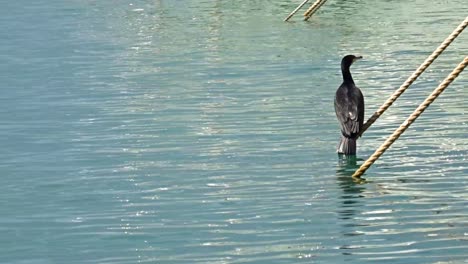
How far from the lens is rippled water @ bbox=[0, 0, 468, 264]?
16.8m

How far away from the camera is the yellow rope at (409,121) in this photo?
18.8m

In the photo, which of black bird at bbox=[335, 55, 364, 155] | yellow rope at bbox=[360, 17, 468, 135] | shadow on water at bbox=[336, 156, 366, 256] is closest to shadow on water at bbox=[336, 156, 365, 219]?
shadow on water at bbox=[336, 156, 366, 256]

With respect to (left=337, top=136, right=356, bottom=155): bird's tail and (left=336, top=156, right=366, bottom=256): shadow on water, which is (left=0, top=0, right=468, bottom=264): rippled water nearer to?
(left=336, top=156, right=366, bottom=256): shadow on water

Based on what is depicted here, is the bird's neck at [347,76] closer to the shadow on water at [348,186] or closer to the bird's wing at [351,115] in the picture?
the bird's wing at [351,115]

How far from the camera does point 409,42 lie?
3981cm

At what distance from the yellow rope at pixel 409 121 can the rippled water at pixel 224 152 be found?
11.4 inches

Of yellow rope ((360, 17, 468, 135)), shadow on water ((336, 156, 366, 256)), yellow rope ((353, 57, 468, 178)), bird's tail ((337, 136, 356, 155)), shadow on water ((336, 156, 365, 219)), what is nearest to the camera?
shadow on water ((336, 156, 366, 256))

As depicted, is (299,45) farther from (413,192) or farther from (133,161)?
(413,192)

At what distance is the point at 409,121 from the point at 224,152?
5004 mm

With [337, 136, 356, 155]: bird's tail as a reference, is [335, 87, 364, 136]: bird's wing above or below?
above

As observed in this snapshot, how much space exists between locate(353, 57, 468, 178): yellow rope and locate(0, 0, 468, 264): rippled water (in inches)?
11.4

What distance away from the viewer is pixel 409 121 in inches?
752

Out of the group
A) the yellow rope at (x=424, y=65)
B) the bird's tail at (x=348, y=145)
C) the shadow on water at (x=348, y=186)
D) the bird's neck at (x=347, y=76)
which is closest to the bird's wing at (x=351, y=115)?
Answer: the bird's tail at (x=348, y=145)

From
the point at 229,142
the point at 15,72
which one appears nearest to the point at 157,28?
the point at 15,72
